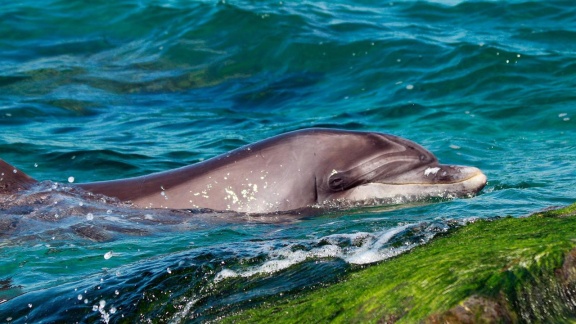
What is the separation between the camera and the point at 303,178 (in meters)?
8.38

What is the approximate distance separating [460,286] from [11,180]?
513 cm

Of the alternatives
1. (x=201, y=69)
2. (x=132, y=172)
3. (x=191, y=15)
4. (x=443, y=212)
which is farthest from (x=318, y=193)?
(x=191, y=15)

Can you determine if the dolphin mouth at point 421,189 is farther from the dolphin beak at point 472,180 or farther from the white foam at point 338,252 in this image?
the white foam at point 338,252

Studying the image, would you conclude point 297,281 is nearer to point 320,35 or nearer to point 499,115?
point 499,115

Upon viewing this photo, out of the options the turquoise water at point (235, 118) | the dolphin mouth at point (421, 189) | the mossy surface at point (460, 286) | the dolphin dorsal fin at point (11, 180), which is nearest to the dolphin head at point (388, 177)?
the dolphin mouth at point (421, 189)

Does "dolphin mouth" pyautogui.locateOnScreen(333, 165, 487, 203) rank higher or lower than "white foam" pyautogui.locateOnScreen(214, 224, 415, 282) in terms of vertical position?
lower

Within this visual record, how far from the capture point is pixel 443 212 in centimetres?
795

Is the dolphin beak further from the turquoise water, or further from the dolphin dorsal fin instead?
the dolphin dorsal fin

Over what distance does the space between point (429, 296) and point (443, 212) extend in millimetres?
3677

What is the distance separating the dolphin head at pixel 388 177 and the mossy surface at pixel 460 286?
3.17m

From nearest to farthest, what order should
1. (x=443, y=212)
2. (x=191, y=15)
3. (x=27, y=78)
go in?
(x=443, y=212), (x=27, y=78), (x=191, y=15)

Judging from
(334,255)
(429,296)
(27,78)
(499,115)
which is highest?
(429,296)

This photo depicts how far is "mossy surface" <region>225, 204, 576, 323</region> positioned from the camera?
4227 mm

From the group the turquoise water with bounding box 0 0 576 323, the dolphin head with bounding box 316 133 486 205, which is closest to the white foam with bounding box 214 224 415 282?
the turquoise water with bounding box 0 0 576 323
